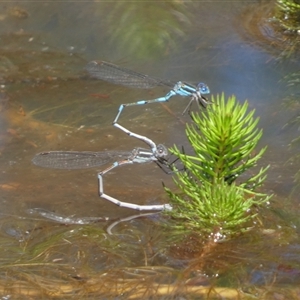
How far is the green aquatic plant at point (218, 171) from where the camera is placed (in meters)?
2.16

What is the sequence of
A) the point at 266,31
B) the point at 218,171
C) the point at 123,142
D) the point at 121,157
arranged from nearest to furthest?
the point at 218,171, the point at 121,157, the point at 123,142, the point at 266,31

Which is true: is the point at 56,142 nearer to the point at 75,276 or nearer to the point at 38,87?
the point at 38,87

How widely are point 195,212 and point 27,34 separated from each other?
262cm

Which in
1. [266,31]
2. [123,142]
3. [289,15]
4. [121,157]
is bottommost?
[123,142]

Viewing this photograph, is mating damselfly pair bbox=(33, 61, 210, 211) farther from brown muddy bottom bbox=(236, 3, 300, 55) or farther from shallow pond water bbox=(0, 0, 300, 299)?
brown muddy bottom bbox=(236, 3, 300, 55)

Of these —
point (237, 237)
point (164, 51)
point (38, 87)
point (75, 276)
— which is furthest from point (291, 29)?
point (75, 276)

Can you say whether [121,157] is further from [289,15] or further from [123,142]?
[289,15]

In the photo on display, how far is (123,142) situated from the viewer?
3.31m

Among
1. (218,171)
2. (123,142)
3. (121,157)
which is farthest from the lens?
(123,142)

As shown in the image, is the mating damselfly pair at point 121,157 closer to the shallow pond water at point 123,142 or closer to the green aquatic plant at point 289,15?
the shallow pond water at point 123,142

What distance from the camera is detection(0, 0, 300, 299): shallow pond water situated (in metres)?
2.28

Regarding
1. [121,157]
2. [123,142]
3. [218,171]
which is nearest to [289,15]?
[123,142]

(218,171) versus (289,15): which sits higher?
(218,171)

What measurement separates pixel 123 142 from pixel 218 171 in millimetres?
1069
